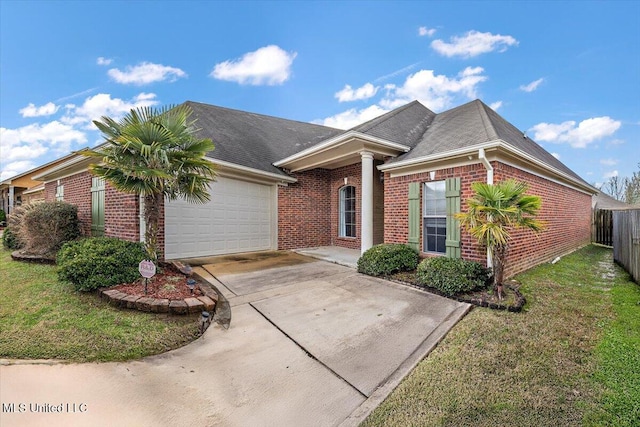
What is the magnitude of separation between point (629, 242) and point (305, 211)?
360 inches

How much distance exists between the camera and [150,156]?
17.5 ft

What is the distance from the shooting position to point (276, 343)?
380 cm

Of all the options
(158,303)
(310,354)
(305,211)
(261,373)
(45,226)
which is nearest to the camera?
(261,373)

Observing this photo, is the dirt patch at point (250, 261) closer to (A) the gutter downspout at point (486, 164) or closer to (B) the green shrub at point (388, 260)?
(B) the green shrub at point (388, 260)

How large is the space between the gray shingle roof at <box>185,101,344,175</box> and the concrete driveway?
612 centimetres

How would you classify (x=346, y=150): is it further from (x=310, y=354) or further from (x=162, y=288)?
(x=310, y=354)

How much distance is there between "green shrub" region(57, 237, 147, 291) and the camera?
5.07 m

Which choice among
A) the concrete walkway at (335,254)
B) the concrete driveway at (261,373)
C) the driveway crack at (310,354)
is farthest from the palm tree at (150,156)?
the concrete walkway at (335,254)

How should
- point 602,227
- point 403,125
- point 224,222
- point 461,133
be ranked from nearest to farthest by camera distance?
point 461,133 < point 403,125 < point 224,222 < point 602,227

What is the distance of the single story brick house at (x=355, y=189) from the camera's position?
671 centimetres

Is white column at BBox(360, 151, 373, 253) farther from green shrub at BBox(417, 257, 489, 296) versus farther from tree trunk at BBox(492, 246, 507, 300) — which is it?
tree trunk at BBox(492, 246, 507, 300)

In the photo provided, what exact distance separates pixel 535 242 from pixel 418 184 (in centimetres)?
363

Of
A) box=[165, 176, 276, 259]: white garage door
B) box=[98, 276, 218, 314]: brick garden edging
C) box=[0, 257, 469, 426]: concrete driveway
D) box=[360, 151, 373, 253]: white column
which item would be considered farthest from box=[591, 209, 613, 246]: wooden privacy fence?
box=[98, 276, 218, 314]: brick garden edging

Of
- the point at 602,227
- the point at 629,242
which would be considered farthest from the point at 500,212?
the point at 602,227
